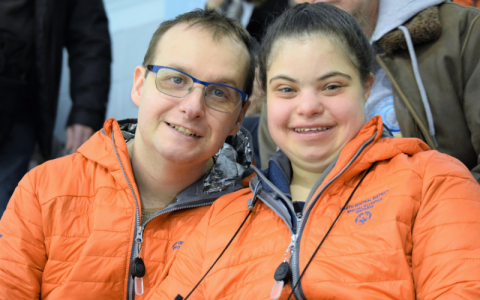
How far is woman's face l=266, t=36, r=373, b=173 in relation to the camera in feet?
4.80

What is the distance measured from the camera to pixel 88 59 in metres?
2.95

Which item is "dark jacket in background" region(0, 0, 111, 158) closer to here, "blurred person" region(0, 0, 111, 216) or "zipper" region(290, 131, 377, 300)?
"blurred person" region(0, 0, 111, 216)

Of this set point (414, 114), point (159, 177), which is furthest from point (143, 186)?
point (414, 114)

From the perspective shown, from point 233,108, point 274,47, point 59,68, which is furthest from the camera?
point 59,68

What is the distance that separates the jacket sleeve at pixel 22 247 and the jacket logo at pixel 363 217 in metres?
1.07

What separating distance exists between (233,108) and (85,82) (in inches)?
59.7

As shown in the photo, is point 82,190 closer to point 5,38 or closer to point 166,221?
point 166,221

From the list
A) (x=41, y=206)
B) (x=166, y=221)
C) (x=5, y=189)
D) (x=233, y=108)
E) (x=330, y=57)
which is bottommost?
(x=5, y=189)

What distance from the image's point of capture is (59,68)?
284 centimetres

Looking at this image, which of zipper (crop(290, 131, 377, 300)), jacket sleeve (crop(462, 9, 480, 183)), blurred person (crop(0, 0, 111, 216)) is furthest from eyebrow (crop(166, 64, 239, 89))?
blurred person (crop(0, 0, 111, 216))

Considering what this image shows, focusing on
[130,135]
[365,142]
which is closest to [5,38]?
[130,135]

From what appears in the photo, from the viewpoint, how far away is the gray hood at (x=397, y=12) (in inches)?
76.9

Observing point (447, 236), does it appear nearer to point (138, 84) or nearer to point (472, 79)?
point (472, 79)

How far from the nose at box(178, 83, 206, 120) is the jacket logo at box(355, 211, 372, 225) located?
659mm
